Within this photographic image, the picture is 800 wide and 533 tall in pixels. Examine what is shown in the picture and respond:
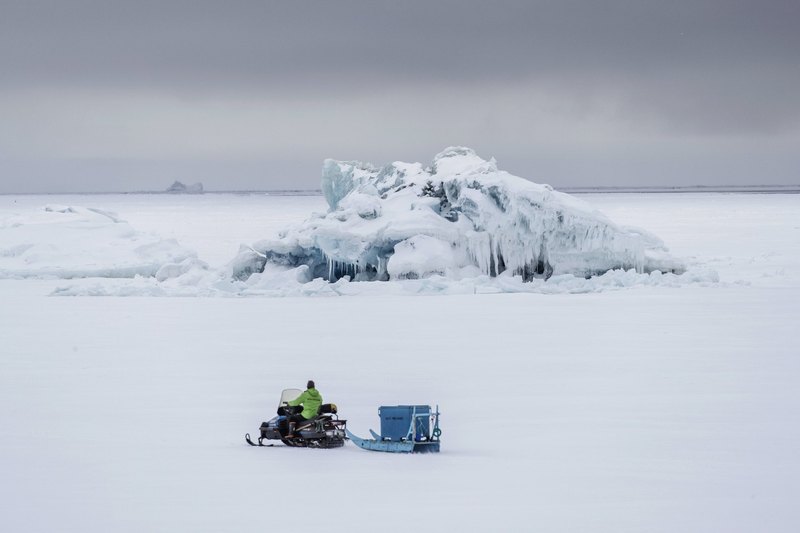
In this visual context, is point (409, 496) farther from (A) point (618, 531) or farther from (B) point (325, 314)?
(B) point (325, 314)

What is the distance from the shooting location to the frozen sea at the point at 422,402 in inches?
307

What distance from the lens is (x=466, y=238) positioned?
23984 mm

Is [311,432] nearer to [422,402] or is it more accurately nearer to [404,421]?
[404,421]

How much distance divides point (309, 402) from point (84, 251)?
2184 cm

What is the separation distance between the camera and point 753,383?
12656 mm

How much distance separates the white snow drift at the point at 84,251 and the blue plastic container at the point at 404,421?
17411 millimetres

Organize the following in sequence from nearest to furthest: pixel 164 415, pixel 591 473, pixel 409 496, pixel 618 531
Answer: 1. pixel 618 531
2. pixel 409 496
3. pixel 591 473
4. pixel 164 415

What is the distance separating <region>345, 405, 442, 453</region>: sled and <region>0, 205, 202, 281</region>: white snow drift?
17393 mm

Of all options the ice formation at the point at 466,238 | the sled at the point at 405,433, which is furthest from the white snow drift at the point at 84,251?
the sled at the point at 405,433

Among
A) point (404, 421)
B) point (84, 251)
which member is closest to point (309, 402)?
point (404, 421)

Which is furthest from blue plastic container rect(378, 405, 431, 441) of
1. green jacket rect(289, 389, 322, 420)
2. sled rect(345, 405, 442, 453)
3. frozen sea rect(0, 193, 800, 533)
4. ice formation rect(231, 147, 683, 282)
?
ice formation rect(231, 147, 683, 282)

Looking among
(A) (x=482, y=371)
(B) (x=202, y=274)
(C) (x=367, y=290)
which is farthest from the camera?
(B) (x=202, y=274)

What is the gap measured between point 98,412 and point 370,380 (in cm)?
311

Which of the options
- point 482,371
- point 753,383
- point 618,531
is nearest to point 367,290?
point 482,371
